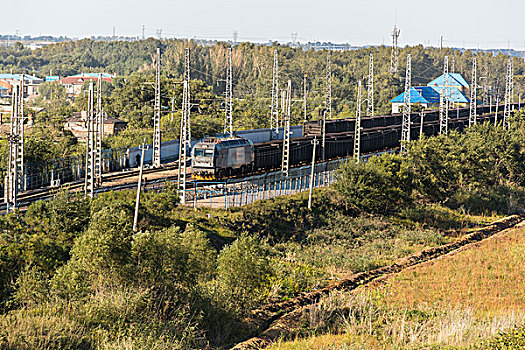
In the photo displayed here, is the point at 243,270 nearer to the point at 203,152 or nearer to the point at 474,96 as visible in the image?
the point at 203,152

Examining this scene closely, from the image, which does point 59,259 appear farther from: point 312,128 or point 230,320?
point 312,128

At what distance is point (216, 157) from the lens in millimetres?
45469

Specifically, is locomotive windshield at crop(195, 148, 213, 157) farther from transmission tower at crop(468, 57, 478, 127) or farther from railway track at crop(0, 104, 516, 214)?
transmission tower at crop(468, 57, 478, 127)

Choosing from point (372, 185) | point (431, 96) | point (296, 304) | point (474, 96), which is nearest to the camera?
point (296, 304)

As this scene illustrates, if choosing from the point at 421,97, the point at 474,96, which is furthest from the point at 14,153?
the point at 421,97

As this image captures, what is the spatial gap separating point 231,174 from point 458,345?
101 ft

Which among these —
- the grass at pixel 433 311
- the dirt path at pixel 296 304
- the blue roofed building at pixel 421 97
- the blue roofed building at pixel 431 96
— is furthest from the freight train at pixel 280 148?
the blue roofed building at pixel 421 97

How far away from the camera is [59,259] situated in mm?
22281

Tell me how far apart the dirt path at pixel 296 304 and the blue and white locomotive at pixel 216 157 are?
1483cm

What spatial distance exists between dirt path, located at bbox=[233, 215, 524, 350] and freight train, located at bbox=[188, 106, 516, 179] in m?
12.7

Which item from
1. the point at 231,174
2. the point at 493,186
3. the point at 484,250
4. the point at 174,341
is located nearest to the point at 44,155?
the point at 231,174

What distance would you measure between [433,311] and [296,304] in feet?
16.7

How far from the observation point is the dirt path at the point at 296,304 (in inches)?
840

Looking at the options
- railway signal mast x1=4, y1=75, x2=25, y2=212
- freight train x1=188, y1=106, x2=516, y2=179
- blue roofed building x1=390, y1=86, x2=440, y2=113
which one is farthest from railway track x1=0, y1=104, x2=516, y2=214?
blue roofed building x1=390, y1=86, x2=440, y2=113
